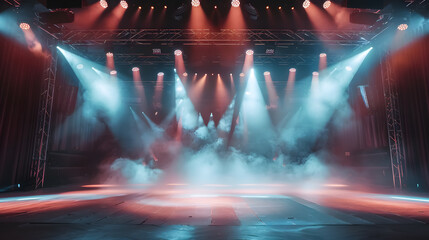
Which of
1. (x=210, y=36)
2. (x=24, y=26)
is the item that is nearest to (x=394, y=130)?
(x=210, y=36)

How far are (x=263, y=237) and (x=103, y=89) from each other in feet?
40.6

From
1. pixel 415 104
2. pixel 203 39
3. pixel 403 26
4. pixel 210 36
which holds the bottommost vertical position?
pixel 415 104

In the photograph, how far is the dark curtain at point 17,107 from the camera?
7.66 metres

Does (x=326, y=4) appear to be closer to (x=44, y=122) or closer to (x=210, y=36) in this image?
(x=210, y=36)

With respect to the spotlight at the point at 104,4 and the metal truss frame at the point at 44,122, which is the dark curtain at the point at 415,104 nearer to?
the spotlight at the point at 104,4

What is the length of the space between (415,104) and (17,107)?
12.6 m

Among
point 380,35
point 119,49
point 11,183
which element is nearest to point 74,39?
point 119,49

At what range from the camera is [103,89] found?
13.2m

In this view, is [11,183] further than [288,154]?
No

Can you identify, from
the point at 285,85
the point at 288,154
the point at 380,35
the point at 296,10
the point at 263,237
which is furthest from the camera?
the point at 288,154

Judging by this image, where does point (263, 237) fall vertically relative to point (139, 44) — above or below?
below

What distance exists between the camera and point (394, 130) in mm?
8758

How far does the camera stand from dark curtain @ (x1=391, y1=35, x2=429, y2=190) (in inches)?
314

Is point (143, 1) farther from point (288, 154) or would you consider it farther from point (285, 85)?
point (288, 154)
